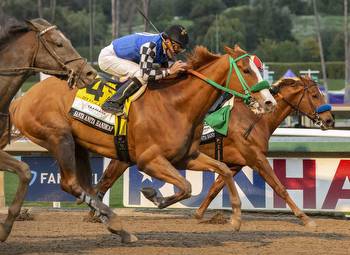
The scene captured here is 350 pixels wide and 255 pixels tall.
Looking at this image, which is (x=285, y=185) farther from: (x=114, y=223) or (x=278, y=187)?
(x=114, y=223)

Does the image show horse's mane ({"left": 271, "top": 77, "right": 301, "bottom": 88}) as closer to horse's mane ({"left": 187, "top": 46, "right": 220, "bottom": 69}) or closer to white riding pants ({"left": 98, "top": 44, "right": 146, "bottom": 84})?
white riding pants ({"left": 98, "top": 44, "right": 146, "bottom": 84})

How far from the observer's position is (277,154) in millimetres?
11977

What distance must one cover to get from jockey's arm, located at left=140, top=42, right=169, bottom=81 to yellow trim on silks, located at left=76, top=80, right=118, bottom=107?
0.43m

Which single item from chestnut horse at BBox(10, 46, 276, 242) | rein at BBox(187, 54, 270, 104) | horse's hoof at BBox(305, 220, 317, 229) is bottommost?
horse's hoof at BBox(305, 220, 317, 229)

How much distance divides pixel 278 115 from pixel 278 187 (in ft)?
3.70

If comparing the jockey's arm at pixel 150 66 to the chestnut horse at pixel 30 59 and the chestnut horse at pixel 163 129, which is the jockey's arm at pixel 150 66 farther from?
the chestnut horse at pixel 30 59

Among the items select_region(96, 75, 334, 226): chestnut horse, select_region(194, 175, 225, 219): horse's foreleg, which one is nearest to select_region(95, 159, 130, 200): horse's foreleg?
select_region(96, 75, 334, 226): chestnut horse

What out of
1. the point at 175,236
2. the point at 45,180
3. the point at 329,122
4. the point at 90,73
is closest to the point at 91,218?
the point at 175,236

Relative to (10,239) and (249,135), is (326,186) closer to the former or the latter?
(249,135)

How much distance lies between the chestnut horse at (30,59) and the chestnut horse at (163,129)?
911mm

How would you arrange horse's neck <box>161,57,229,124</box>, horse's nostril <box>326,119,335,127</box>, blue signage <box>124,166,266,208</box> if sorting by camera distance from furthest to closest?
blue signage <box>124,166,266,208</box> → horse's nostril <box>326,119,335,127</box> → horse's neck <box>161,57,229,124</box>

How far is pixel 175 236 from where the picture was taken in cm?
933

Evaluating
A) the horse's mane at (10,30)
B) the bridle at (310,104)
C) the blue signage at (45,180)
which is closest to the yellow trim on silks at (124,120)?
the horse's mane at (10,30)

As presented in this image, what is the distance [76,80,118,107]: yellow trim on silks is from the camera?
29.5ft
